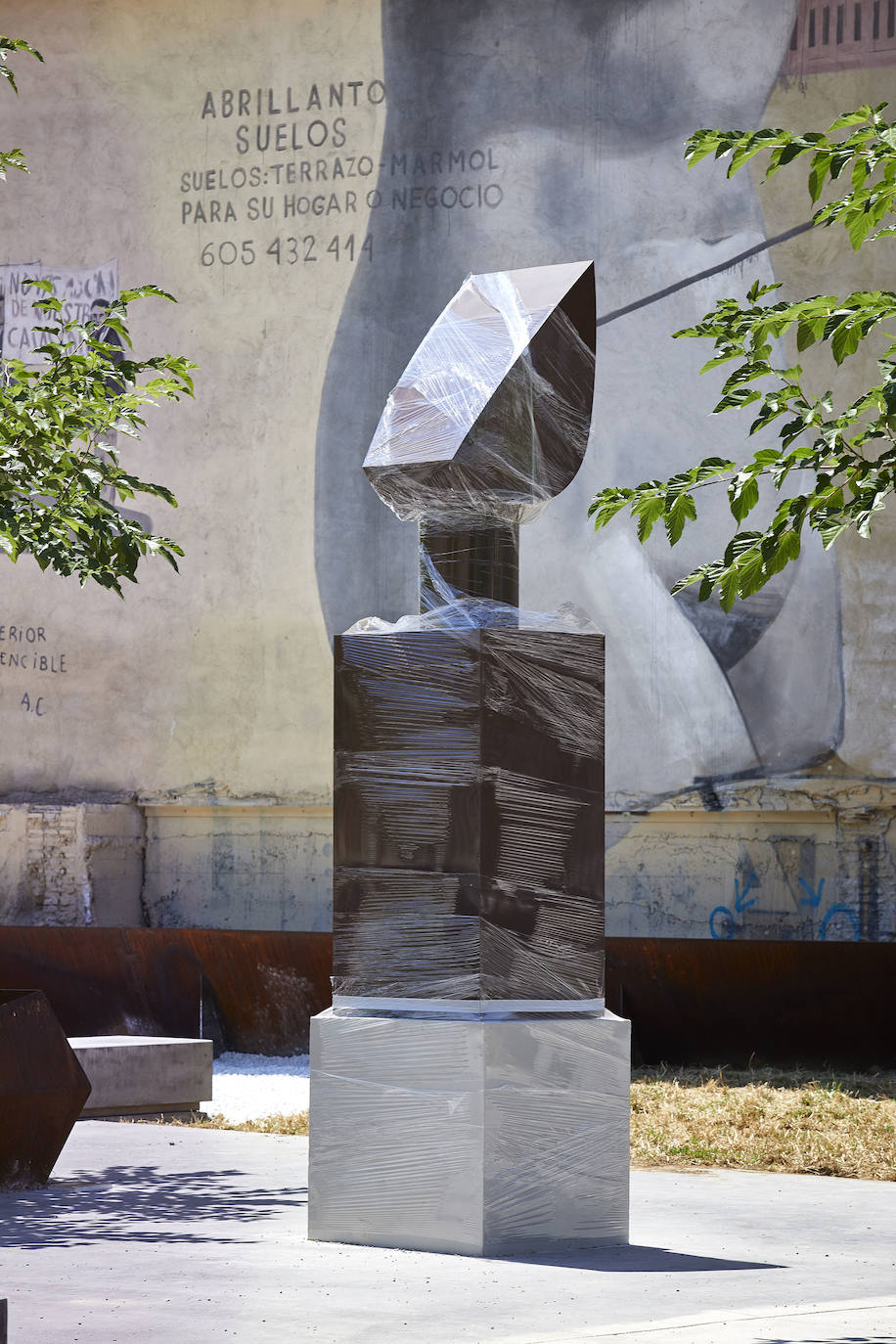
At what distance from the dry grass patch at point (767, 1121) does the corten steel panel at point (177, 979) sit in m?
3.78

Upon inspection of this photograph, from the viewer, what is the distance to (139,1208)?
7.93 meters

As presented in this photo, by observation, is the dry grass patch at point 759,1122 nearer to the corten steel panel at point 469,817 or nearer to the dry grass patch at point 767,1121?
the dry grass patch at point 767,1121

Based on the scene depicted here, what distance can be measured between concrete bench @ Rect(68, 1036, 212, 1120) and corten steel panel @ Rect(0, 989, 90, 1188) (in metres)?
3.21

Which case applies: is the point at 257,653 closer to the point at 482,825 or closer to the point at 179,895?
the point at 179,895

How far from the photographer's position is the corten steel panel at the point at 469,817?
6805 millimetres

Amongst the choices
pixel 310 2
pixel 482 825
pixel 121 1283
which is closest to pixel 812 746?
Answer: pixel 310 2

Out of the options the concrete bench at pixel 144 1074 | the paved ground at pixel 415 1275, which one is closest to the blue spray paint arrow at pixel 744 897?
the concrete bench at pixel 144 1074

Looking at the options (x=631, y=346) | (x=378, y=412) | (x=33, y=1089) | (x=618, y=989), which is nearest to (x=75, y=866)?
(x=378, y=412)

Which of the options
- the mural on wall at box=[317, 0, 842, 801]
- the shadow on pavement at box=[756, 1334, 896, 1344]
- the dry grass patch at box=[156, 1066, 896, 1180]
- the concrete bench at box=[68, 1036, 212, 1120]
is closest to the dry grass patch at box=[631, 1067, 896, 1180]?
the dry grass patch at box=[156, 1066, 896, 1180]

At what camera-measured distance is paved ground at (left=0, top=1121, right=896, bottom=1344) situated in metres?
5.30

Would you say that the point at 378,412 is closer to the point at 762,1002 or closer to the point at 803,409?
the point at 762,1002

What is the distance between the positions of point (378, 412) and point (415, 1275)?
13.6m

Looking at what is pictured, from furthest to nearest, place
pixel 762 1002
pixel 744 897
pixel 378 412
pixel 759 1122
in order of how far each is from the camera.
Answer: pixel 378 412 → pixel 744 897 → pixel 762 1002 → pixel 759 1122

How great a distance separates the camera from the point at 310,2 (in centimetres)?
1966
